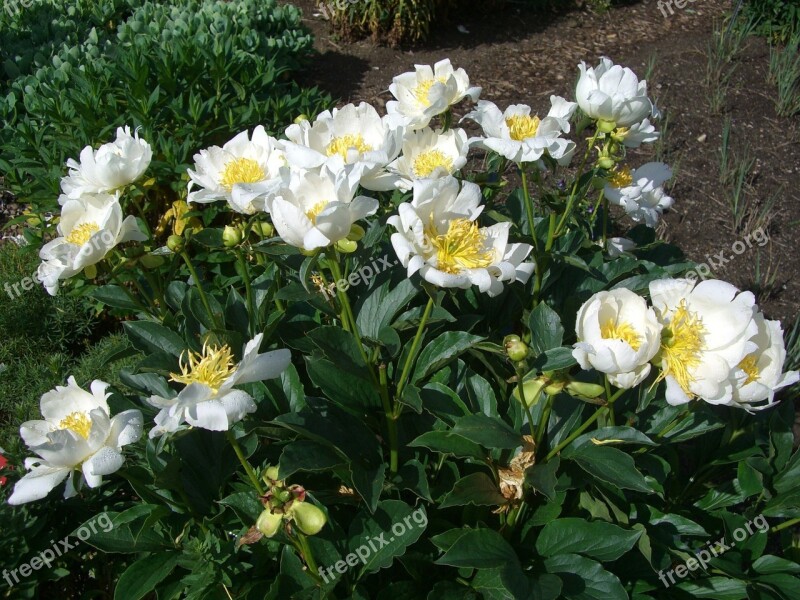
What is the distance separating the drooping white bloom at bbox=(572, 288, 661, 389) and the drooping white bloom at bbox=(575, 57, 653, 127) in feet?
2.06

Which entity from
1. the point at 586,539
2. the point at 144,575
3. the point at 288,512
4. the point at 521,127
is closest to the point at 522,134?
the point at 521,127

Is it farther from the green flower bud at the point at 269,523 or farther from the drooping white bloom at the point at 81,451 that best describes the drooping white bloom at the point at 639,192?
the drooping white bloom at the point at 81,451

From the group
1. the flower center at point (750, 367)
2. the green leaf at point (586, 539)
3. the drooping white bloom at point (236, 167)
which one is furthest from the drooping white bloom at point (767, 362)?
the drooping white bloom at point (236, 167)

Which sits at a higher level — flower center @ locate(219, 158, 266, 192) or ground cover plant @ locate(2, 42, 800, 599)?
flower center @ locate(219, 158, 266, 192)

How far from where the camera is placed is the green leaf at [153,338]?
5.96ft

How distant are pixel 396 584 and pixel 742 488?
0.93 meters

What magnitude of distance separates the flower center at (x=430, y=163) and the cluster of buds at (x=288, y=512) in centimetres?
87

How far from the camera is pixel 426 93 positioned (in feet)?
6.18

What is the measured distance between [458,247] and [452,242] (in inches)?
0.7

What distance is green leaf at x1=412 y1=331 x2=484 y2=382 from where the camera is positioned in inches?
66.2

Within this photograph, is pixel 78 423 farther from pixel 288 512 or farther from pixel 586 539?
pixel 586 539

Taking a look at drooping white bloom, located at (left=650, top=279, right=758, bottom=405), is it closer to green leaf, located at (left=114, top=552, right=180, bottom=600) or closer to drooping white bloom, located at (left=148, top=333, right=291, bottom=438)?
drooping white bloom, located at (left=148, top=333, right=291, bottom=438)

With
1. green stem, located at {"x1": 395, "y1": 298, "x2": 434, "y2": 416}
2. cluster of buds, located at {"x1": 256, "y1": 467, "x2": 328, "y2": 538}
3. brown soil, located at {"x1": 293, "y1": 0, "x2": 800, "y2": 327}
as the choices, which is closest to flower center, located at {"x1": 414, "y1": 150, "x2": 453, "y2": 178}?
green stem, located at {"x1": 395, "y1": 298, "x2": 434, "y2": 416}

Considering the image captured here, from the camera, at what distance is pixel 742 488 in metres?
1.85
